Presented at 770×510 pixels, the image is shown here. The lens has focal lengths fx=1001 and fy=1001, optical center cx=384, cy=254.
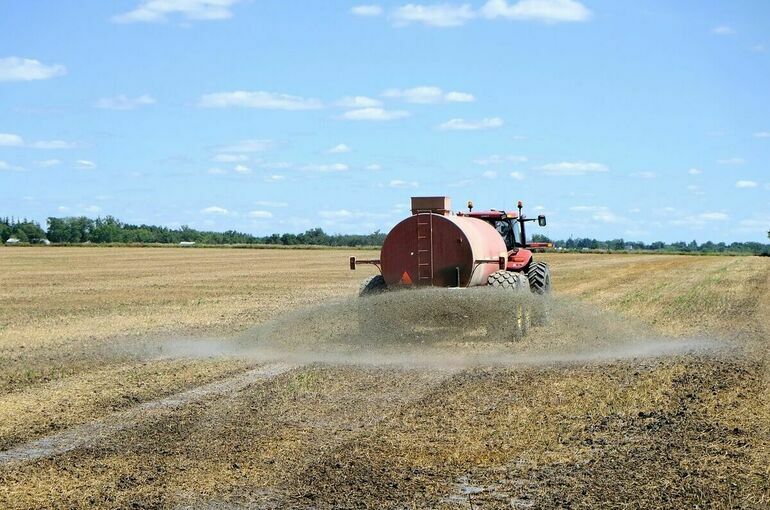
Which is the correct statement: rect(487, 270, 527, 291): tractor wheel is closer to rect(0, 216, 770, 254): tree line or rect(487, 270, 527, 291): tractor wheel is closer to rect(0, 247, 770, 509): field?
rect(0, 247, 770, 509): field

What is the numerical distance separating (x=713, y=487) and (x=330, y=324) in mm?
9419

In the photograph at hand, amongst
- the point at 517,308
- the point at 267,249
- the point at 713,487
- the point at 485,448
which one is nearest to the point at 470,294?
the point at 517,308

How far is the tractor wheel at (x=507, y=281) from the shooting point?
15.5 metres

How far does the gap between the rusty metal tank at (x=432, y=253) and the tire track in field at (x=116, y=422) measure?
369 centimetres

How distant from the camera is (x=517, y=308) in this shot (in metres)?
15.0

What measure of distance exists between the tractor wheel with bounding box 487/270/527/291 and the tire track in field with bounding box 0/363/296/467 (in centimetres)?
455

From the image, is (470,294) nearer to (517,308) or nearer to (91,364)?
(517,308)

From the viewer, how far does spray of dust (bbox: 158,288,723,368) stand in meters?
13.9

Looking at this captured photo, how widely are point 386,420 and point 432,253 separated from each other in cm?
625

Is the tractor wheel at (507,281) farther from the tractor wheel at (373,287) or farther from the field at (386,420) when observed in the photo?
the tractor wheel at (373,287)

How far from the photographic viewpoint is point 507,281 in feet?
50.9

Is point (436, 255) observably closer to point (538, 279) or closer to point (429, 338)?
point (429, 338)

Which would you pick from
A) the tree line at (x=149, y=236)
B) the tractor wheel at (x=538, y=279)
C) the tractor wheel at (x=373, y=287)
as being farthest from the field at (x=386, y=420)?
the tree line at (x=149, y=236)

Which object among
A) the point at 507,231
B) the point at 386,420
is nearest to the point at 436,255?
the point at 507,231
